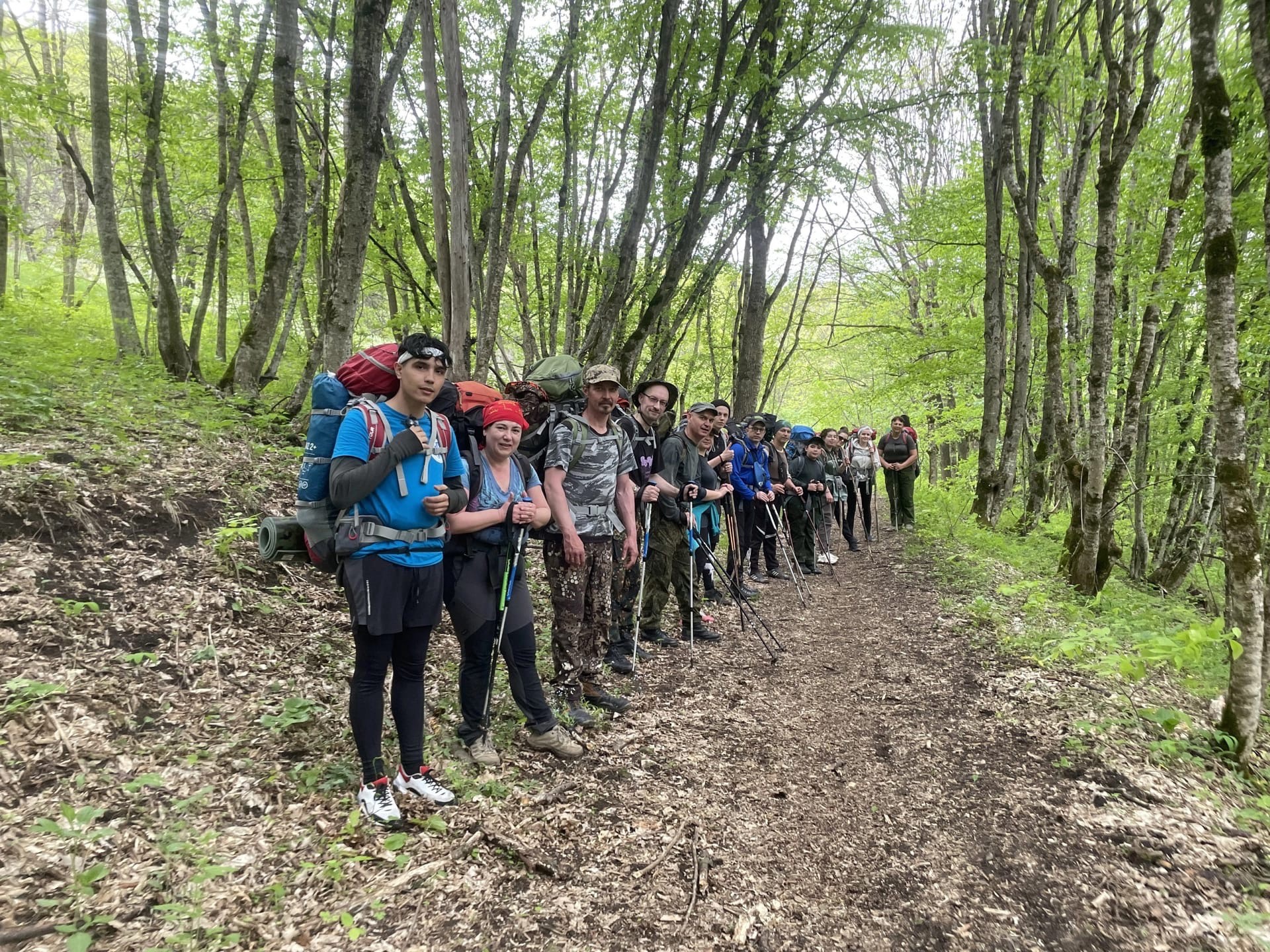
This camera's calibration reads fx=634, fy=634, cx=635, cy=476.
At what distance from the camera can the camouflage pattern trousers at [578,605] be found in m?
4.63

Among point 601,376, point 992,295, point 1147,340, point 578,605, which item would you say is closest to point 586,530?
point 578,605

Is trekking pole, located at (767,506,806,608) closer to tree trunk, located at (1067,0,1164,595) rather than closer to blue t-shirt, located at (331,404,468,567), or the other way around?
tree trunk, located at (1067,0,1164,595)

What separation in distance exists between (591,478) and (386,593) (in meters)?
2.07

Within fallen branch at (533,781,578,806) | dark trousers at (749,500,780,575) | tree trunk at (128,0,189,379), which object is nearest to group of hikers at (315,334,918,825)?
fallen branch at (533,781,578,806)

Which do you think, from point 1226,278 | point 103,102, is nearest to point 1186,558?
point 1226,278

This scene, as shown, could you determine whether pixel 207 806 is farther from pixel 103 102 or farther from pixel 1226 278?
pixel 103 102

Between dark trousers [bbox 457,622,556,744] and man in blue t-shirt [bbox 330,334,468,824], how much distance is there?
0.56 metres

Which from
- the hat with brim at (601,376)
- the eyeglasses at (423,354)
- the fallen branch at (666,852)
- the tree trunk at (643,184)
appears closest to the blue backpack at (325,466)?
the eyeglasses at (423,354)

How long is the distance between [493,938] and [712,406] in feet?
17.1

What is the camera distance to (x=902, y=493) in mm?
14164

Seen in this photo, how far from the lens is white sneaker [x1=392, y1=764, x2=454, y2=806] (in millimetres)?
3383

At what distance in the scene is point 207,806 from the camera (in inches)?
118

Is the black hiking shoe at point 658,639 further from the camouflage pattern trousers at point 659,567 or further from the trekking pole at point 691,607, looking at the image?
the trekking pole at point 691,607

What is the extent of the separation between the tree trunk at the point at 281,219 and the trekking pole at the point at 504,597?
6.99 meters
